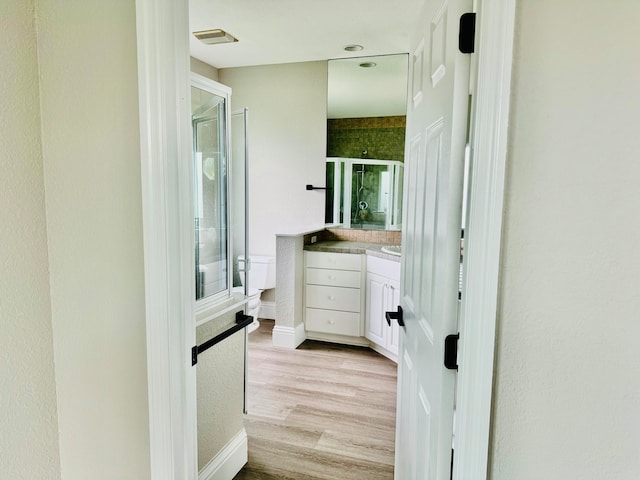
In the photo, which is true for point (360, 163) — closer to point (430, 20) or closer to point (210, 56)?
Answer: point (210, 56)

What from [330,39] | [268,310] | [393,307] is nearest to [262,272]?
[268,310]

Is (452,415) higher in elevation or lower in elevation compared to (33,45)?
lower

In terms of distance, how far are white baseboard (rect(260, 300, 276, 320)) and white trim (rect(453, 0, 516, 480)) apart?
364 centimetres

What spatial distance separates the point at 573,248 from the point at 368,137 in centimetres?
325

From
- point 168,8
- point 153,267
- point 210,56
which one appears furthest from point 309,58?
A: point 153,267

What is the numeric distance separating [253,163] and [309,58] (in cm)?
120

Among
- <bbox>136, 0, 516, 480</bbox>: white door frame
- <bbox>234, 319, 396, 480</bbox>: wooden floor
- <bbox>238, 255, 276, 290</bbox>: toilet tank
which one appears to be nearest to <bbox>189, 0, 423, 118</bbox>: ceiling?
<bbox>238, 255, 276, 290</bbox>: toilet tank

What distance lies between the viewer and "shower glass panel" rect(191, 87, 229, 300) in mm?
1804

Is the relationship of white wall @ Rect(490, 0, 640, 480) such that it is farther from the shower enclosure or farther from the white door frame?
the shower enclosure

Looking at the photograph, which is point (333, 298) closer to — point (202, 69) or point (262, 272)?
point (262, 272)

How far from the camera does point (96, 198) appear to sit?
43.4 inches

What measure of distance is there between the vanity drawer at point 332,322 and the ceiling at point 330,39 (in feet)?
6.32

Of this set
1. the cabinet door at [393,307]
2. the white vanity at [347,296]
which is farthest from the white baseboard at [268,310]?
the cabinet door at [393,307]

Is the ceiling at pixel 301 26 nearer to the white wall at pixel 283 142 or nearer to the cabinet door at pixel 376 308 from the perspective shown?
the white wall at pixel 283 142
